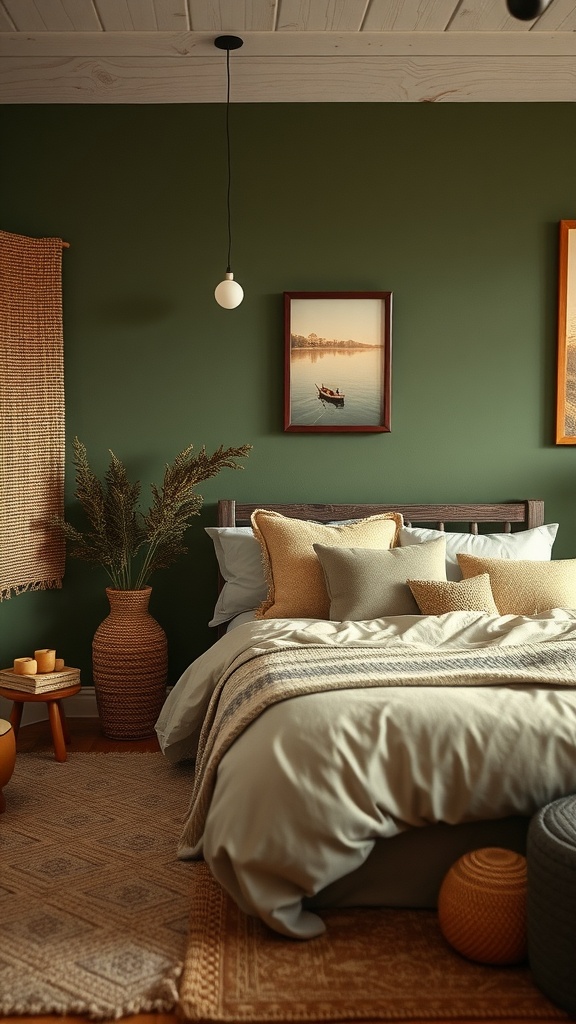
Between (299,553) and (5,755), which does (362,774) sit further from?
(299,553)

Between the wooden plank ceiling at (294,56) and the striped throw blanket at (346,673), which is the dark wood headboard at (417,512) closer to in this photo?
the striped throw blanket at (346,673)

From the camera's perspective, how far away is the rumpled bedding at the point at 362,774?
2209 mm

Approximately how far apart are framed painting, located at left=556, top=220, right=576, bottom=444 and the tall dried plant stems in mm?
1552

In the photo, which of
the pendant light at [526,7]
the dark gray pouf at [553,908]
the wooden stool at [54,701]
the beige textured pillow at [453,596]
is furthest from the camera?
the wooden stool at [54,701]

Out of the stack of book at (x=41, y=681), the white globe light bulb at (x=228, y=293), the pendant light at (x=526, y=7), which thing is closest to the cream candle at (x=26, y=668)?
the stack of book at (x=41, y=681)

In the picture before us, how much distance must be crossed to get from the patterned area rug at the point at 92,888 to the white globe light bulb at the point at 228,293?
2.04m

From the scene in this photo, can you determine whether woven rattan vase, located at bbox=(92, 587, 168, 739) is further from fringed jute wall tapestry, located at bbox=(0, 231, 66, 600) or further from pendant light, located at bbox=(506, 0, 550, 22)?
pendant light, located at bbox=(506, 0, 550, 22)

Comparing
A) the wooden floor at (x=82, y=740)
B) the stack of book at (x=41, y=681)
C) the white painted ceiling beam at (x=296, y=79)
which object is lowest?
the wooden floor at (x=82, y=740)

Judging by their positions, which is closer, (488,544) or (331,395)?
(488,544)

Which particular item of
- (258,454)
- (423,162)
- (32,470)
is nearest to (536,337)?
(423,162)

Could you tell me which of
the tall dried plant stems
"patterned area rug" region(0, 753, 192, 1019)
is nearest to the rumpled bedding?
"patterned area rug" region(0, 753, 192, 1019)

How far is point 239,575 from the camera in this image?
407cm

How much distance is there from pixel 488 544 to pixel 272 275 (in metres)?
1.63

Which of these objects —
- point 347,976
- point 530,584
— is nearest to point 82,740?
point 530,584
